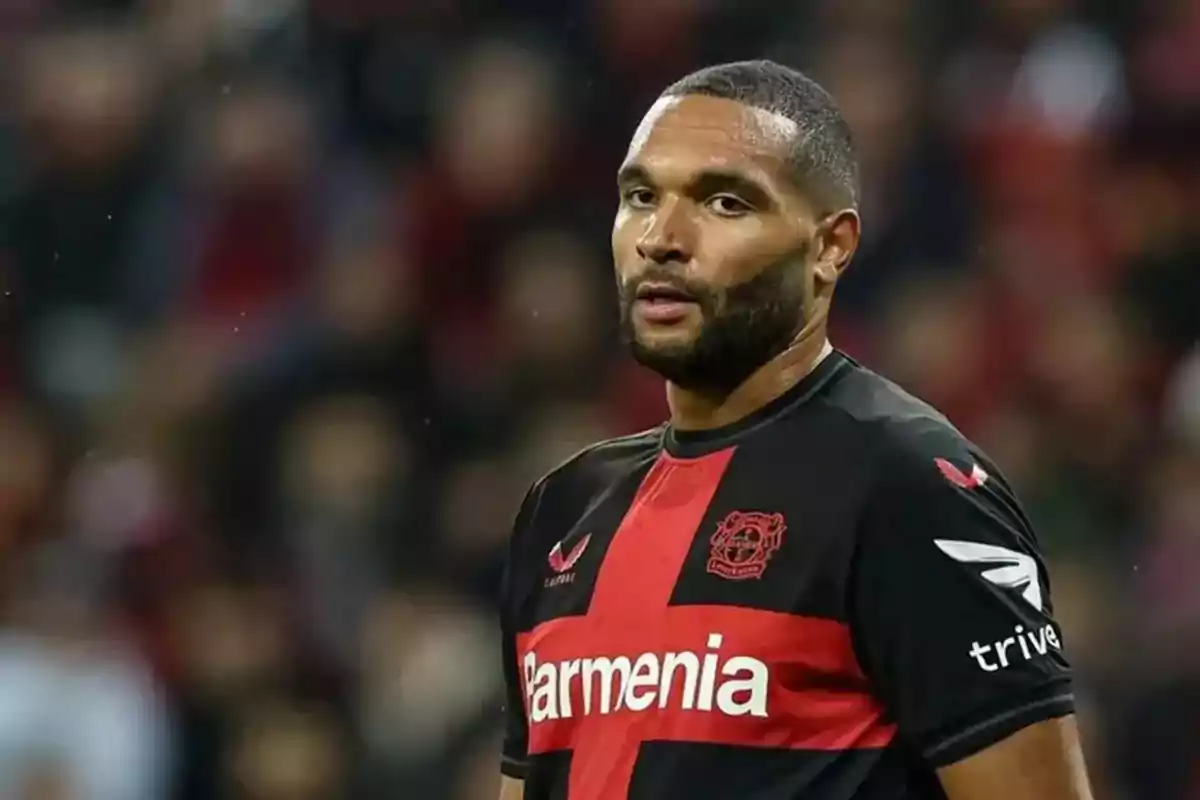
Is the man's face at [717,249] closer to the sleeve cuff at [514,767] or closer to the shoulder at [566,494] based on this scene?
the shoulder at [566,494]

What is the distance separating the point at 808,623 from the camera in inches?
95.5

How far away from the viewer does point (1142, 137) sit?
6031 mm

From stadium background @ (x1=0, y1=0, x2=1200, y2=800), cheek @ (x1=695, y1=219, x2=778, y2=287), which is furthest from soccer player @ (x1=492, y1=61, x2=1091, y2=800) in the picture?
stadium background @ (x1=0, y1=0, x2=1200, y2=800)

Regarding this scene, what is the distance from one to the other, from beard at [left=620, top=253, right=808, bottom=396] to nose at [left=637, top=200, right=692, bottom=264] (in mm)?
15

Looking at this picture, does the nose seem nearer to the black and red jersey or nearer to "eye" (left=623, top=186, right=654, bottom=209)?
"eye" (left=623, top=186, right=654, bottom=209)

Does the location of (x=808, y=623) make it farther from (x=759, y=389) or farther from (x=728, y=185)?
(x=728, y=185)

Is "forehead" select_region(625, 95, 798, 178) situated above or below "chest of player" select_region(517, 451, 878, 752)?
above

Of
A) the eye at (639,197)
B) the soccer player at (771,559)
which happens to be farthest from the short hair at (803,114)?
the eye at (639,197)

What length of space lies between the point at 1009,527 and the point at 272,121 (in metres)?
4.06

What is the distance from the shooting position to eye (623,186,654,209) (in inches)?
103

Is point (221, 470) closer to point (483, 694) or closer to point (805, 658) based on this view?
point (483, 694)

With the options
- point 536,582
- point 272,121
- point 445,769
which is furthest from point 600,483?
point 272,121

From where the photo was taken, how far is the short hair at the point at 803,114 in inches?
102

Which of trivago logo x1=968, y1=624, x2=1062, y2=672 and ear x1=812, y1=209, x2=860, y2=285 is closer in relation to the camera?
trivago logo x1=968, y1=624, x2=1062, y2=672
